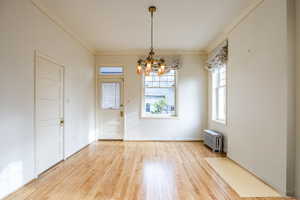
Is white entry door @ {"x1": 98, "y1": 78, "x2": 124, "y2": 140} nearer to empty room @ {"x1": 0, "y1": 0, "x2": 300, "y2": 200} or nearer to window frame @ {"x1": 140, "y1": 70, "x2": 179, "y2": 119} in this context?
empty room @ {"x1": 0, "y1": 0, "x2": 300, "y2": 200}

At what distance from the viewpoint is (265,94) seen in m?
2.70

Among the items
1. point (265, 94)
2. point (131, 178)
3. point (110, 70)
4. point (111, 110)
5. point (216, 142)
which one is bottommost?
point (131, 178)

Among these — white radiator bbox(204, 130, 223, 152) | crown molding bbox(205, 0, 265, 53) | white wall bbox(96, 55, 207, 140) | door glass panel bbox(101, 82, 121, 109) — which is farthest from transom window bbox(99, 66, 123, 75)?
white radiator bbox(204, 130, 223, 152)

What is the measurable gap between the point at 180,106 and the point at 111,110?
2.30m

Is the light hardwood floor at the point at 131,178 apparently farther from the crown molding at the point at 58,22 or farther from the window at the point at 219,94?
the crown molding at the point at 58,22

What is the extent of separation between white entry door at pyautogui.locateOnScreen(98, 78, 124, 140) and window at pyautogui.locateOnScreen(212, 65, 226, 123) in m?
2.94

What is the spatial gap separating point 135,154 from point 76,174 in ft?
5.08

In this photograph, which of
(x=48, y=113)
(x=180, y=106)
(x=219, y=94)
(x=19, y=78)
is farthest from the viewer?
(x=180, y=106)

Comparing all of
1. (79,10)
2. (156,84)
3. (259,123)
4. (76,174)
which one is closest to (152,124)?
(156,84)

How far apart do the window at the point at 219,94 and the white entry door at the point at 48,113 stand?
4.00 metres

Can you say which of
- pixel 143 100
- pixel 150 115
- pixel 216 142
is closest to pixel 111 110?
pixel 143 100

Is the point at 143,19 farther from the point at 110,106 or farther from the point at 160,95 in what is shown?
the point at 110,106

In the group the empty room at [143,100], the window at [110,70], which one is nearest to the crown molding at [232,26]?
the empty room at [143,100]

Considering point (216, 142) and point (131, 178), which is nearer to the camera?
point (131, 178)
